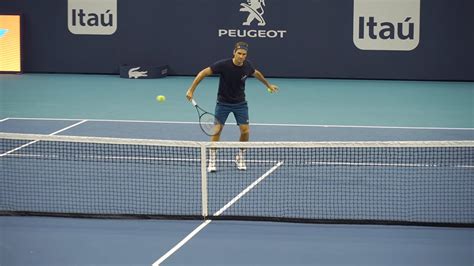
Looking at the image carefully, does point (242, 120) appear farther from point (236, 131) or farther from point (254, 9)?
point (254, 9)

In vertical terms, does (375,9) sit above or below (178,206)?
above

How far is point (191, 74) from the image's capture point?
77.7ft

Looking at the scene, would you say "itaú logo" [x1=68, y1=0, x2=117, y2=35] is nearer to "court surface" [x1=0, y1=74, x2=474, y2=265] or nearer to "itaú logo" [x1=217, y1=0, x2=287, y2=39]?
"court surface" [x1=0, y1=74, x2=474, y2=265]

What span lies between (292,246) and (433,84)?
1483cm

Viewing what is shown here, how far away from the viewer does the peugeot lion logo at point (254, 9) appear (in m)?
23.0

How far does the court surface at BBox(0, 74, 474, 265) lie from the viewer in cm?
808

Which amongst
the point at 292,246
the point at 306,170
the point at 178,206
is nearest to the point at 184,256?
the point at 292,246

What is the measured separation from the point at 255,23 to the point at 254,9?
350mm

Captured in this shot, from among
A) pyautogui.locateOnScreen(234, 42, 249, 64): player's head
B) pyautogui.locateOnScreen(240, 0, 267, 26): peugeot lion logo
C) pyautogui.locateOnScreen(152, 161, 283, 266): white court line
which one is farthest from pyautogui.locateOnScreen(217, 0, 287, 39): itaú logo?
pyautogui.locateOnScreen(234, 42, 249, 64): player's head

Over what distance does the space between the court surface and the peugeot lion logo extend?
5.02ft

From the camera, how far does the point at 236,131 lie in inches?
604

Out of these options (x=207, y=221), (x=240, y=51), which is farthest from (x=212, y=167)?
(x=207, y=221)

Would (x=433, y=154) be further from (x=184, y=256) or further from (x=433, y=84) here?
(x=433, y=84)

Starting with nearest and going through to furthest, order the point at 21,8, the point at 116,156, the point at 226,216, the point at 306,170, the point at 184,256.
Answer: the point at 184,256 → the point at 226,216 → the point at 306,170 → the point at 116,156 → the point at 21,8
